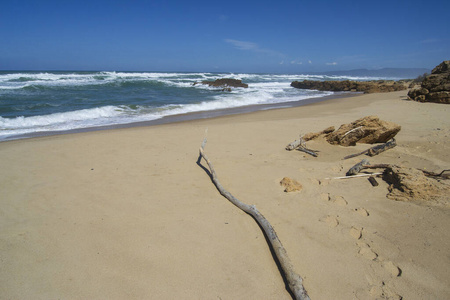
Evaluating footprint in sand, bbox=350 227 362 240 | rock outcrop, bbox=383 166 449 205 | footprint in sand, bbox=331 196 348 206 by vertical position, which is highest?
rock outcrop, bbox=383 166 449 205

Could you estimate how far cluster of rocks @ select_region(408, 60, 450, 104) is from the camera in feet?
37.1

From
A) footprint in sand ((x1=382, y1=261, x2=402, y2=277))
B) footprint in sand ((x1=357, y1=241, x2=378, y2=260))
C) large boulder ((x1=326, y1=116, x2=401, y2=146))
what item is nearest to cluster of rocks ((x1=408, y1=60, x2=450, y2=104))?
large boulder ((x1=326, y1=116, x2=401, y2=146))

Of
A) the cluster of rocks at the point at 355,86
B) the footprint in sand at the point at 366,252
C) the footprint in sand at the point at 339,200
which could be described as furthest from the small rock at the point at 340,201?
the cluster of rocks at the point at 355,86

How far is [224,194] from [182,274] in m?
1.34

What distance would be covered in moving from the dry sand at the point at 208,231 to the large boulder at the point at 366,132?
1.78 ft

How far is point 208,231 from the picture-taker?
2.60m

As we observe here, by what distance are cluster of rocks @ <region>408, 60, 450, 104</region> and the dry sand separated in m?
9.79

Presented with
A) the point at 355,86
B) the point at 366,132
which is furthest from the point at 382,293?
the point at 355,86

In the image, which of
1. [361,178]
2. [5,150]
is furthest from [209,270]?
[5,150]

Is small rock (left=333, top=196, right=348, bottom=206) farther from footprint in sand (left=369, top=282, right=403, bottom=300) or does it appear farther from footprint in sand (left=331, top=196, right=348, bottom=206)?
footprint in sand (left=369, top=282, right=403, bottom=300)

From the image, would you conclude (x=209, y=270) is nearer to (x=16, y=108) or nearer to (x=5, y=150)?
(x=5, y=150)

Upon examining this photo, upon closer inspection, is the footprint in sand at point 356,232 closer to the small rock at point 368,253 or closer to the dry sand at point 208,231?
the dry sand at point 208,231

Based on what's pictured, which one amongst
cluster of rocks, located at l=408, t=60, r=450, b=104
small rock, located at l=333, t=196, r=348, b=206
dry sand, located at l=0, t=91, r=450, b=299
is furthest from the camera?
cluster of rocks, located at l=408, t=60, r=450, b=104

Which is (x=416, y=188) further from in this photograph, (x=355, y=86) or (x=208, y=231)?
(x=355, y=86)
